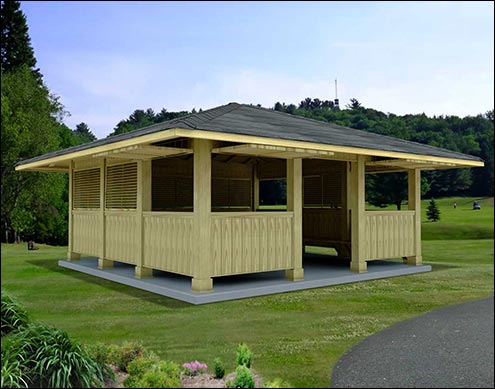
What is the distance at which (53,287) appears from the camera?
27.1ft

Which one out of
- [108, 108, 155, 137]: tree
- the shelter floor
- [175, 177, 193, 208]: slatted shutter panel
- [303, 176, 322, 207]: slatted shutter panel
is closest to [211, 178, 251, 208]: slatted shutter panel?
[175, 177, 193, 208]: slatted shutter panel

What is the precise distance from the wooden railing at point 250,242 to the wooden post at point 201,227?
0.13m

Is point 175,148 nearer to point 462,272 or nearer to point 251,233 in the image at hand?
point 251,233

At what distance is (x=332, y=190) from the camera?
40.4 feet

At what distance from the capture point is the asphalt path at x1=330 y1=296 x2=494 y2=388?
11.6ft

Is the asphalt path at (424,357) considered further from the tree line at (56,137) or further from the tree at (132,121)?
the tree at (132,121)

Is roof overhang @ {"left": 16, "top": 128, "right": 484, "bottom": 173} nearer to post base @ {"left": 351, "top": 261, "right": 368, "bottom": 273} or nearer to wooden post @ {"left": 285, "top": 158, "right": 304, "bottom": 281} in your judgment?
wooden post @ {"left": 285, "top": 158, "right": 304, "bottom": 281}

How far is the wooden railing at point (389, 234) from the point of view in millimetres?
9547

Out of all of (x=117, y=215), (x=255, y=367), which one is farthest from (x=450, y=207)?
(x=255, y=367)

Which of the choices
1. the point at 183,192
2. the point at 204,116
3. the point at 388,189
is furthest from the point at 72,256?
the point at 388,189

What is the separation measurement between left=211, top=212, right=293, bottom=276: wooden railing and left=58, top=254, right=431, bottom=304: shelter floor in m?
0.35

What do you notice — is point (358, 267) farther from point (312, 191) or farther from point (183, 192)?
point (183, 192)

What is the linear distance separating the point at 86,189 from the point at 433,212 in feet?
80.9

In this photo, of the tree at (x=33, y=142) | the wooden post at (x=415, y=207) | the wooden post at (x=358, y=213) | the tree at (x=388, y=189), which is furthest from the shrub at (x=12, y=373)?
the tree at (x=388, y=189)
